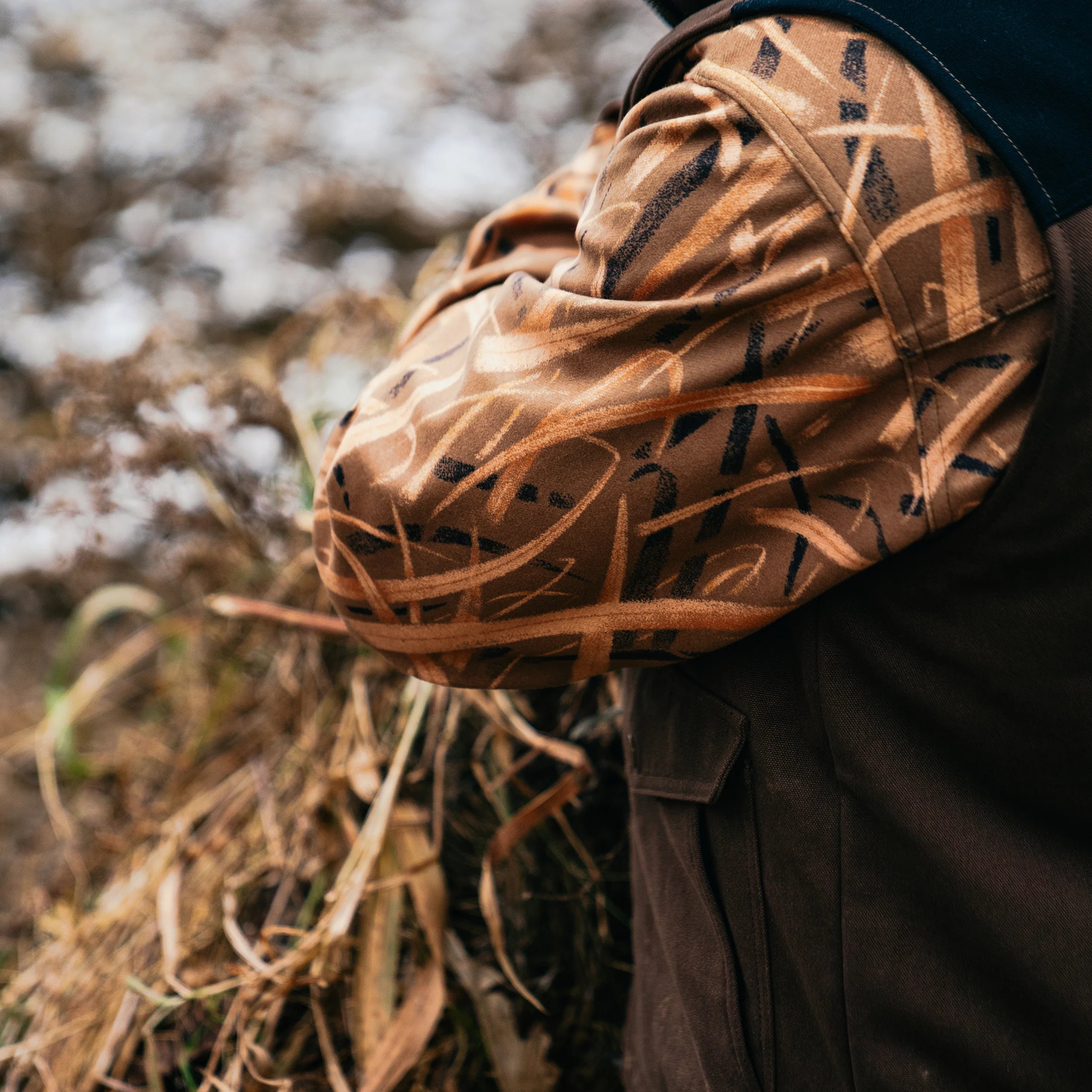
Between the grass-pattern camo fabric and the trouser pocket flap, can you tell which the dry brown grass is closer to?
the trouser pocket flap

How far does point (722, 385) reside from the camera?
423 mm

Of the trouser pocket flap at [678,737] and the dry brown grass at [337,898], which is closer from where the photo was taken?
the trouser pocket flap at [678,737]

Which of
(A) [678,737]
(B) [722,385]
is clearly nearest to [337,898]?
(A) [678,737]

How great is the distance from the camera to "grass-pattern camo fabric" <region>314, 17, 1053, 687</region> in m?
0.38

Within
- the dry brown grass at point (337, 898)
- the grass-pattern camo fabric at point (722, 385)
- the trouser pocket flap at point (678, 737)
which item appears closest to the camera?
the grass-pattern camo fabric at point (722, 385)

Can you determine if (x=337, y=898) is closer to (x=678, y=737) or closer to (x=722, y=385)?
(x=678, y=737)

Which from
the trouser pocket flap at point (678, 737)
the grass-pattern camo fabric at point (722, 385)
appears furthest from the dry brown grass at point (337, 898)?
the grass-pattern camo fabric at point (722, 385)

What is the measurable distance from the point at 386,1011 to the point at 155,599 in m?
1.05

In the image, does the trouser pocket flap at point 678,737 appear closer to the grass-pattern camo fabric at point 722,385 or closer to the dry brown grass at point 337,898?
the grass-pattern camo fabric at point 722,385

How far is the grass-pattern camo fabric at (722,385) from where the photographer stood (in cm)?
38

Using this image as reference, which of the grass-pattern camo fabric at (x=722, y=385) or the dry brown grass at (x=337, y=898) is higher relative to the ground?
the grass-pattern camo fabric at (x=722, y=385)

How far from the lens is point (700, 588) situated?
474mm

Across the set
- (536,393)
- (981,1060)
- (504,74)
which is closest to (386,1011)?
(981,1060)

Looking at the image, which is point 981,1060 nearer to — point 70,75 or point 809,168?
point 809,168
